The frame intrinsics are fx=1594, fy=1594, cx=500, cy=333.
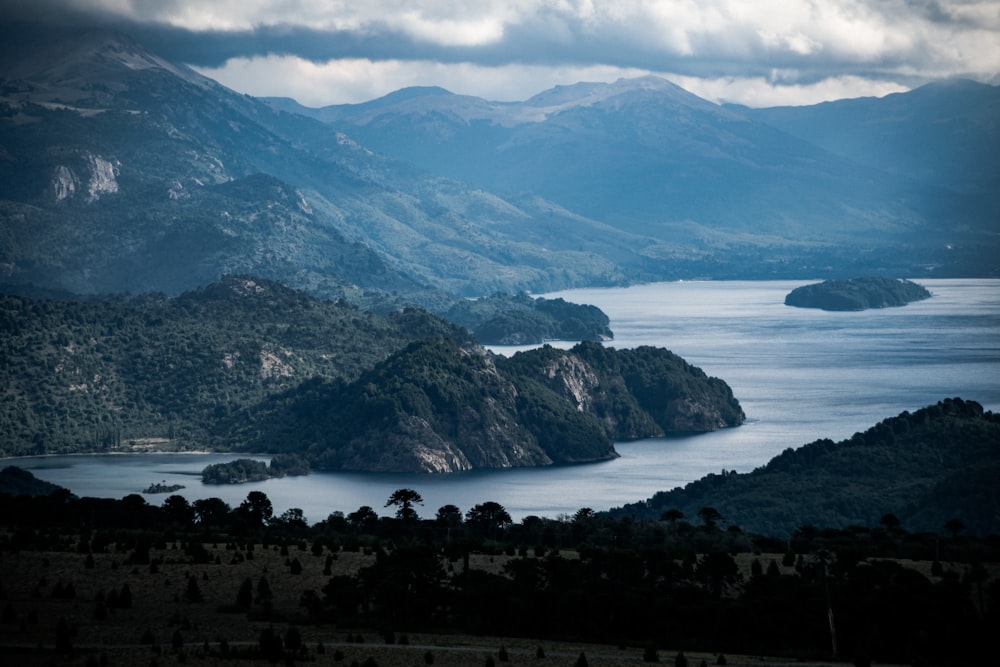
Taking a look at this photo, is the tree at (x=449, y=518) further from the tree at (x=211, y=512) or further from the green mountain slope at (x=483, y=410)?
the green mountain slope at (x=483, y=410)

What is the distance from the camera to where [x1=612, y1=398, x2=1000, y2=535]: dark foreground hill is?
3615 inches

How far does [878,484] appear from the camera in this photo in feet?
349

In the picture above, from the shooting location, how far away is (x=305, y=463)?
5669 inches

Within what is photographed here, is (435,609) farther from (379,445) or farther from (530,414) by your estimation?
(530,414)

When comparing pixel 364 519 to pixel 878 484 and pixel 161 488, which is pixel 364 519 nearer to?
pixel 878 484

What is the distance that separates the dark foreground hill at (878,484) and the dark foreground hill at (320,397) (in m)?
40.5

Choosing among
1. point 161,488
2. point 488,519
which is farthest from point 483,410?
point 488,519

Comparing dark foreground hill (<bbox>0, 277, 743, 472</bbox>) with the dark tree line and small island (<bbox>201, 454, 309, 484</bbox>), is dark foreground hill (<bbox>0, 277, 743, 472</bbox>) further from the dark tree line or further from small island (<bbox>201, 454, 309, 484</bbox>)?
the dark tree line

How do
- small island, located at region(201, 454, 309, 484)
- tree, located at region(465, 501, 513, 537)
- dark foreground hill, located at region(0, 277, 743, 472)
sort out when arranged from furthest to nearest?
A: 1. dark foreground hill, located at region(0, 277, 743, 472)
2. small island, located at region(201, 454, 309, 484)
3. tree, located at region(465, 501, 513, 537)

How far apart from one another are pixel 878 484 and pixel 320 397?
71234 millimetres

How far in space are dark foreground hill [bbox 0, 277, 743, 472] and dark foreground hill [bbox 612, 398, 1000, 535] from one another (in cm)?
4047

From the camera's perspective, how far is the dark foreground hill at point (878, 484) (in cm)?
9181

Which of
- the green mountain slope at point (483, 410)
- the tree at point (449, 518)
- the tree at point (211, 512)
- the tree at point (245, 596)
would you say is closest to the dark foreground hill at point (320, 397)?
the green mountain slope at point (483, 410)

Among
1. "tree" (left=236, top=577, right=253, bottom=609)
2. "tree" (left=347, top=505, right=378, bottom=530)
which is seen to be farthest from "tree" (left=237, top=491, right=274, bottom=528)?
"tree" (left=236, top=577, right=253, bottom=609)
